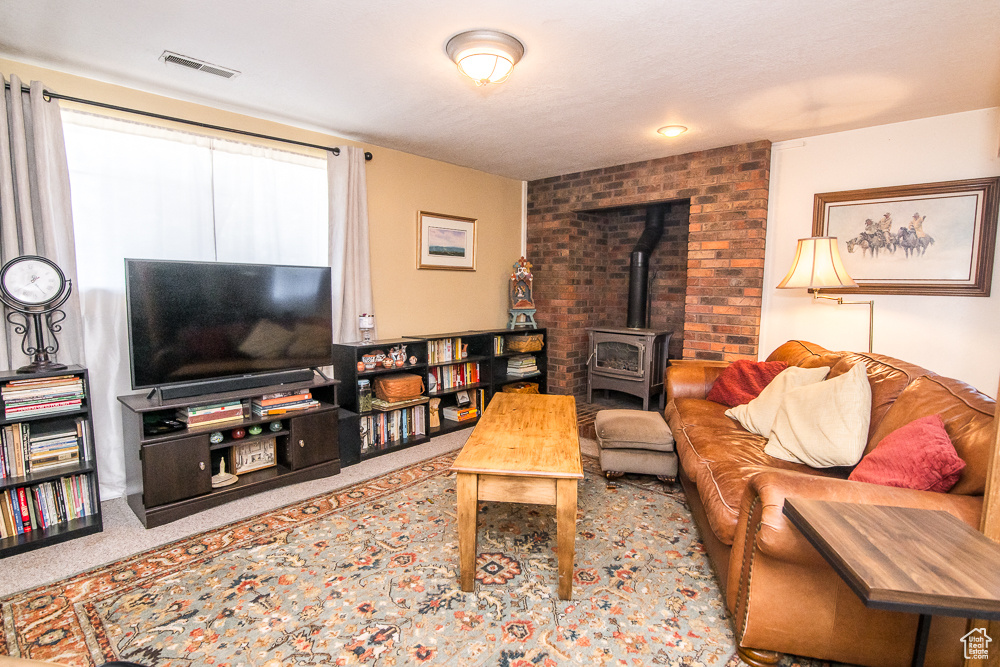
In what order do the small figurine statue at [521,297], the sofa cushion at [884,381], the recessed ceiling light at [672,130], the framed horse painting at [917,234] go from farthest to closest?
the small figurine statue at [521,297] → the recessed ceiling light at [672,130] → the framed horse painting at [917,234] → the sofa cushion at [884,381]

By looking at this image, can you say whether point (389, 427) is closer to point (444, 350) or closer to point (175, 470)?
point (444, 350)

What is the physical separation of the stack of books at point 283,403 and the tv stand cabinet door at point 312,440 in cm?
7

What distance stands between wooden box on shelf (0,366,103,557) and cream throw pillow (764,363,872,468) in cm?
336

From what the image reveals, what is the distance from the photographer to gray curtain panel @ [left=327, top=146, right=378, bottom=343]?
3520mm

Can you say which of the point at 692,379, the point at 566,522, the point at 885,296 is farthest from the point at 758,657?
the point at 885,296

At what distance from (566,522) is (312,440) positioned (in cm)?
187

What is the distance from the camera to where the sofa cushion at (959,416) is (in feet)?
4.80

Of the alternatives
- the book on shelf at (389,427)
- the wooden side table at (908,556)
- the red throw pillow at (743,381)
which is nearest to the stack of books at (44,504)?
the book on shelf at (389,427)

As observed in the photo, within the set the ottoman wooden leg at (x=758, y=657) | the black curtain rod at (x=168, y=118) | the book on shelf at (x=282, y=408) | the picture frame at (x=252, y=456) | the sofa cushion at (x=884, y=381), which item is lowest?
the ottoman wooden leg at (x=758, y=657)

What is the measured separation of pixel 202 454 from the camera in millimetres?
2572

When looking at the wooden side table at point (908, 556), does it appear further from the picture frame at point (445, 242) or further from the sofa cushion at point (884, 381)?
the picture frame at point (445, 242)

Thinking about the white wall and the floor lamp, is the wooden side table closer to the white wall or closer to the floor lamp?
the floor lamp

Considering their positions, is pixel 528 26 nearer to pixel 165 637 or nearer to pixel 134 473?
pixel 165 637

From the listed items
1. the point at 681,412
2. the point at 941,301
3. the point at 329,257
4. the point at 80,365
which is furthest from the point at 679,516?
the point at 80,365
